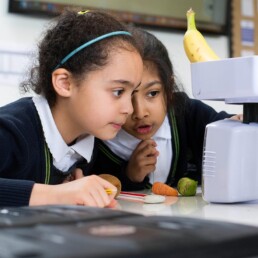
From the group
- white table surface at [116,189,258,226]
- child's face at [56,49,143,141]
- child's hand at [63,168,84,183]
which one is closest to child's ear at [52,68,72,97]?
child's face at [56,49,143,141]

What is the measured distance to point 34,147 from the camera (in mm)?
938

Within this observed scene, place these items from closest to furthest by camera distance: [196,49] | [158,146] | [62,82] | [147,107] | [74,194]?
[74,194] < [196,49] < [62,82] < [147,107] < [158,146]

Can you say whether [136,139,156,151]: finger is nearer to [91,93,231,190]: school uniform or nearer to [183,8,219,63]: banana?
[91,93,231,190]: school uniform

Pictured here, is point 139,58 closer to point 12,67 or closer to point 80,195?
point 80,195

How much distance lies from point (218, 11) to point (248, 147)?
1.27 m

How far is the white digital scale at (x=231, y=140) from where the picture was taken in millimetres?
773

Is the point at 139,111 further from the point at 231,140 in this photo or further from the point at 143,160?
the point at 231,140

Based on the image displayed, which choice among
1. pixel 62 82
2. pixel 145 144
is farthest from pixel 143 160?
pixel 62 82

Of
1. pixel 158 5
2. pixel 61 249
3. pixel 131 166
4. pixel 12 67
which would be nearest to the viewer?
pixel 61 249

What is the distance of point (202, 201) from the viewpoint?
2.84 feet

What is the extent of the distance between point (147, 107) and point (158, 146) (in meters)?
0.14

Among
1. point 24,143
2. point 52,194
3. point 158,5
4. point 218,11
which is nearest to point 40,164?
point 24,143

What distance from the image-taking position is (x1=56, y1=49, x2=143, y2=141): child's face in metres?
0.98

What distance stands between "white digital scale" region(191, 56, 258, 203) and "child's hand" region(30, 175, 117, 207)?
166mm
